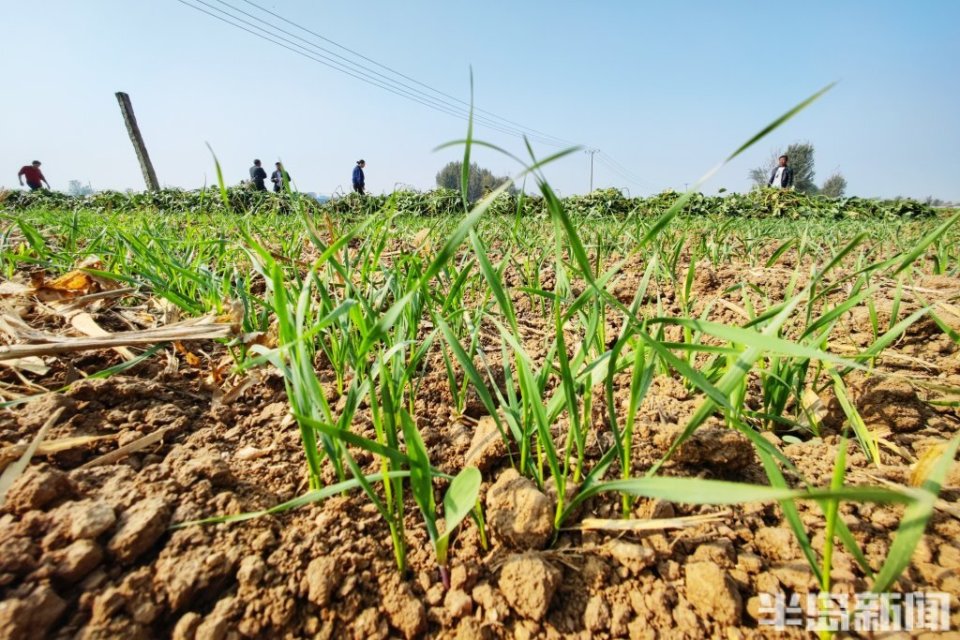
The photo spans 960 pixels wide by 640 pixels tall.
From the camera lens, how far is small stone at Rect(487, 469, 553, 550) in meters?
0.56

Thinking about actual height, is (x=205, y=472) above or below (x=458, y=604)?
above

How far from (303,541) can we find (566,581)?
12.7 inches

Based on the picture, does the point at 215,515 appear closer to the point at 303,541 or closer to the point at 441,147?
the point at 303,541

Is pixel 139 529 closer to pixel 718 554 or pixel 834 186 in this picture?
pixel 718 554

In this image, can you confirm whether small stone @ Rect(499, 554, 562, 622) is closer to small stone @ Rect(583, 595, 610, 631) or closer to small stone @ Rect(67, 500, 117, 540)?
small stone @ Rect(583, 595, 610, 631)

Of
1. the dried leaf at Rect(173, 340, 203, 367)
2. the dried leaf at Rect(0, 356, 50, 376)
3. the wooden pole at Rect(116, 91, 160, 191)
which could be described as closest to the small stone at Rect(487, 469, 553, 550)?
the dried leaf at Rect(173, 340, 203, 367)

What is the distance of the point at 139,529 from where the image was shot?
50cm

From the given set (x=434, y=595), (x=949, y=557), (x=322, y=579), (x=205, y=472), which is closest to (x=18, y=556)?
(x=205, y=472)

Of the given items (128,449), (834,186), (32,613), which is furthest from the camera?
(834,186)

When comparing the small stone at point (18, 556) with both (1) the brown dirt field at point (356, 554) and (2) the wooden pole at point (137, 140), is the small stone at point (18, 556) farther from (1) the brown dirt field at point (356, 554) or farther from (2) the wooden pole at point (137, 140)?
(2) the wooden pole at point (137, 140)

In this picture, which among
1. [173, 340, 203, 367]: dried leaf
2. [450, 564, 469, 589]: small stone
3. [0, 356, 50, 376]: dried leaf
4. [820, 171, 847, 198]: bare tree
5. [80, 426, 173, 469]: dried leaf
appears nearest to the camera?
[450, 564, 469, 589]: small stone

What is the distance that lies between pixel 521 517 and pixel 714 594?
227 mm

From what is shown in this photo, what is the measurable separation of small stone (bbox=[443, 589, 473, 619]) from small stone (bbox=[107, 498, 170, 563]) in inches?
13.7

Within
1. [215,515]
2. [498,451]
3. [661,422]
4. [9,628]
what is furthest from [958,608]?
[9,628]
